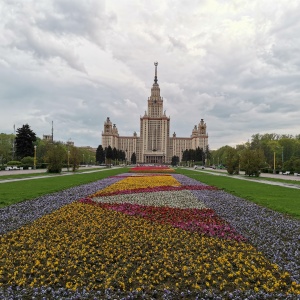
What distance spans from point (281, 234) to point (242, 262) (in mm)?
3121

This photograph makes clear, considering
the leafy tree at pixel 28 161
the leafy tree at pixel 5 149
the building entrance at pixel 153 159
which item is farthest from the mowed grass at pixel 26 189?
the building entrance at pixel 153 159

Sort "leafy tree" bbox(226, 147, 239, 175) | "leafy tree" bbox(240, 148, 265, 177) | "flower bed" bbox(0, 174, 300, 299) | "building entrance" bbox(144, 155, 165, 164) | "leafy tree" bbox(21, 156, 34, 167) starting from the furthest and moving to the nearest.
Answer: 1. "building entrance" bbox(144, 155, 165, 164)
2. "leafy tree" bbox(21, 156, 34, 167)
3. "leafy tree" bbox(226, 147, 239, 175)
4. "leafy tree" bbox(240, 148, 265, 177)
5. "flower bed" bbox(0, 174, 300, 299)

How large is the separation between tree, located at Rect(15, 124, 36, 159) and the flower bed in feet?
206

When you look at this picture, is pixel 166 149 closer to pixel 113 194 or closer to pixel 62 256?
pixel 113 194

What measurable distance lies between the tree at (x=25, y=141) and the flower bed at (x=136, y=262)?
62.8m

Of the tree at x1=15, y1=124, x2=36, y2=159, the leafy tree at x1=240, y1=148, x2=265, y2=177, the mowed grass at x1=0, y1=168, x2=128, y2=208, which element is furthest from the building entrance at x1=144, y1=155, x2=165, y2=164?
the mowed grass at x1=0, y1=168, x2=128, y2=208

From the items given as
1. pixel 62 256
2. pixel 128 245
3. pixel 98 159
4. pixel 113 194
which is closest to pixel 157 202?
pixel 113 194

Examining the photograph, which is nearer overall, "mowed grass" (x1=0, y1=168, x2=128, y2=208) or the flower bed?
the flower bed

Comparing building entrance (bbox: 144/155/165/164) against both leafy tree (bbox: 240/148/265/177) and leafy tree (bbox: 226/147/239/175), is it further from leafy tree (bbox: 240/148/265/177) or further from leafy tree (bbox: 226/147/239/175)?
leafy tree (bbox: 240/148/265/177)

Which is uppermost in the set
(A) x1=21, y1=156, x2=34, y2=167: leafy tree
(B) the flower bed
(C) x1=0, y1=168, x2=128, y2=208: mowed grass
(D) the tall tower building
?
(D) the tall tower building

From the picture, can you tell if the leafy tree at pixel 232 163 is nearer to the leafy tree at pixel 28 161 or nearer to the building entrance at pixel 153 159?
the leafy tree at pixel 28 161

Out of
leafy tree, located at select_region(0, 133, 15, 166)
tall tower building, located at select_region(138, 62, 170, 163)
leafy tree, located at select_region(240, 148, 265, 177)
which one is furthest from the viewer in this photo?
tall tower building, located at select_region(138, 62, 170, 163)

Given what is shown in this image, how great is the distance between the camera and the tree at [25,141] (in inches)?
2712

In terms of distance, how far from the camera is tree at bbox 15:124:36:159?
68875 mm
